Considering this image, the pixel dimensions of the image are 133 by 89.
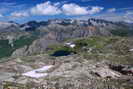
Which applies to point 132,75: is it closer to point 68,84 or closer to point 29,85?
point 68,84

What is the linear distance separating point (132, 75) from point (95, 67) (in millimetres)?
21658

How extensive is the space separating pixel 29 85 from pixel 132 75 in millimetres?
50484

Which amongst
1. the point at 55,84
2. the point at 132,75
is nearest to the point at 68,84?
the point at 55,84

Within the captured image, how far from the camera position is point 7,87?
88438 millimetres

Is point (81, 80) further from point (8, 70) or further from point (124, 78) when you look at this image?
point (8, 70)

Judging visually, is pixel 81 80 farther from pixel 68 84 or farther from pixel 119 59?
pixel 119 59

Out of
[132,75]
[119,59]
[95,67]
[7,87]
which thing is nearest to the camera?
[7,87]

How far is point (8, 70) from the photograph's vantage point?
134750 millimetres

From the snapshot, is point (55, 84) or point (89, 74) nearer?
point (55, 84)

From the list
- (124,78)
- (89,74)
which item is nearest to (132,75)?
(124,78)

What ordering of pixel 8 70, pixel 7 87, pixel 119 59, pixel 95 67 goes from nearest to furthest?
pixel 7 87
pixel 95 67
pixel 8 70
pixel 119 59

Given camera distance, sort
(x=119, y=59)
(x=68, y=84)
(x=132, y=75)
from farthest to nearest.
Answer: (x=119, y=59)
(x=132, y=75)
(x=68, y=84)

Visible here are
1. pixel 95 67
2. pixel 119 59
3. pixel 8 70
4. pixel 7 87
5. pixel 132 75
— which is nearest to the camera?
pixel 7 87

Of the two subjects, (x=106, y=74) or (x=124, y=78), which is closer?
(x=124, y=78)
